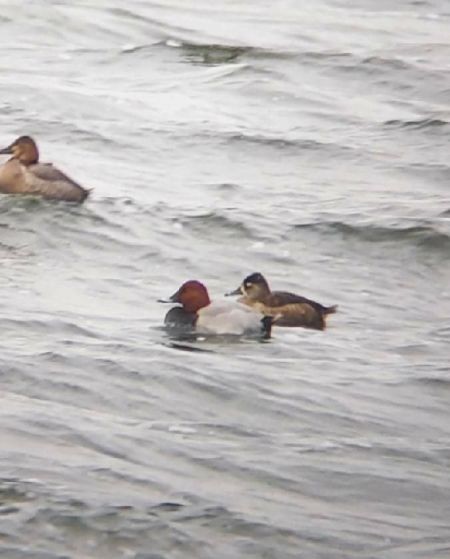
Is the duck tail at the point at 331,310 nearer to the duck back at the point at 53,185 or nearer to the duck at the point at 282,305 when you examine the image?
the duck at the point at 282,305

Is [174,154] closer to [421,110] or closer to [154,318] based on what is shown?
[421,110]

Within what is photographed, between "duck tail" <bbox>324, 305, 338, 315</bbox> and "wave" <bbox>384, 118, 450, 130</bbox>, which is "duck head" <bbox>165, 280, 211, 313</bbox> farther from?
"wave" <bbox>384, 118, 450, 130</bbox>

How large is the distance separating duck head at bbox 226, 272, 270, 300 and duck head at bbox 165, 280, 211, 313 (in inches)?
12.6

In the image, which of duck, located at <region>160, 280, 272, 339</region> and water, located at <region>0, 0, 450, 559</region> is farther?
duck, located at <region>160, 280, 272, 339</region>

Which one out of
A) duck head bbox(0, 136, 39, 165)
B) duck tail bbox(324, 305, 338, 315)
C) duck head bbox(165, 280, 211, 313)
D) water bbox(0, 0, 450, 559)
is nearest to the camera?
water bbox(0, 0, 450, 559)

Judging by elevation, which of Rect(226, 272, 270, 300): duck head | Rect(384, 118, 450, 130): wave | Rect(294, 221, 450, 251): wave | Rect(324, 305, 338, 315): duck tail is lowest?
Rect(294, 221, 450, 251): wave

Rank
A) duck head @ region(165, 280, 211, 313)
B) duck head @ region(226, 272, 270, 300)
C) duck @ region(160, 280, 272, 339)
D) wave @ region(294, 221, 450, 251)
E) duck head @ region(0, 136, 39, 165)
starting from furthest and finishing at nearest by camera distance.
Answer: duck head @ region(0, 136, 39, 165)
wave @ region(294, 221, 450, 251)
duck head @ region(226, 272, 270, 300)
duck head @ region(165, 280, 211, 313)
duck @ region(160, 280, 272, 339)

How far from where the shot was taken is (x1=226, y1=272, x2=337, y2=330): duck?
42.6ft

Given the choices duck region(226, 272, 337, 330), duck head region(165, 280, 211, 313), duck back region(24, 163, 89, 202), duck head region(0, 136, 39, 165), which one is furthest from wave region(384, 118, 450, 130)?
duck head region(165, 280, 211, 313)

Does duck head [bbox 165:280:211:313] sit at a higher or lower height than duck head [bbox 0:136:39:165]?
lower

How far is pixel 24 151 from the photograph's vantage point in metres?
17.2

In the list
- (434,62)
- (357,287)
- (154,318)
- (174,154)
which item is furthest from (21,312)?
(434,62)

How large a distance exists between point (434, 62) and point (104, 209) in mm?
8851

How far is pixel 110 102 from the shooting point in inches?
838
